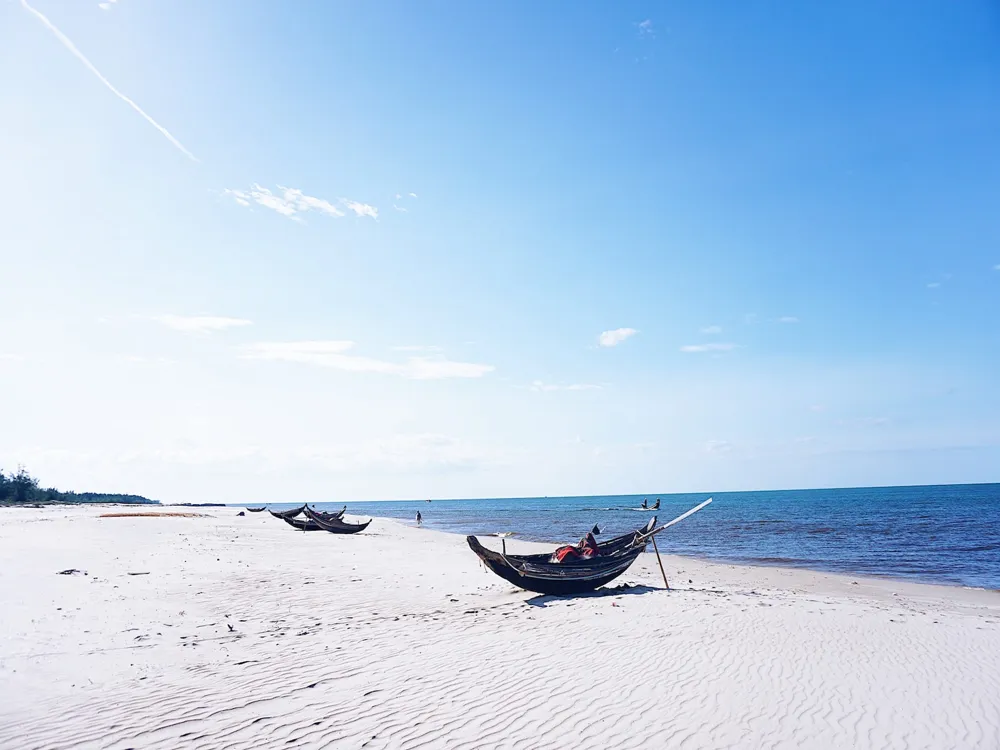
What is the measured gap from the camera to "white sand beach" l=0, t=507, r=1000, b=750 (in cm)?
620

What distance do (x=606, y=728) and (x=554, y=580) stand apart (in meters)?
7.91

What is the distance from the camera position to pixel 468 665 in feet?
27.3

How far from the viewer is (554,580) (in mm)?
14109

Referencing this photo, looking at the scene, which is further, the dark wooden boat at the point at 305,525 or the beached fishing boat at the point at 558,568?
the dark wooden boat at the point at 305,525

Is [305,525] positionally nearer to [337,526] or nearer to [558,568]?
[337,526]

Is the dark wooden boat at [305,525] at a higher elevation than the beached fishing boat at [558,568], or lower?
lower

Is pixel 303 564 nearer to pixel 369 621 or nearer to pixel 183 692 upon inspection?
pixel 369 621

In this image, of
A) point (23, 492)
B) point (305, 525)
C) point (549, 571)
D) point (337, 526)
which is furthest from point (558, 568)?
point (23, 492)

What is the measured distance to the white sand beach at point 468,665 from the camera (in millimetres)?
6199

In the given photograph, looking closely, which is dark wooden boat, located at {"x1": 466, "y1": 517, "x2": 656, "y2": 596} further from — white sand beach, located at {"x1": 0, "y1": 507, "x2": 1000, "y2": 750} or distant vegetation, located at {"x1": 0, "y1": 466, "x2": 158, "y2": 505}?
distant vegetation, located at {"x1": 0, "y1": 466, "x2": 158, "y2": 505}

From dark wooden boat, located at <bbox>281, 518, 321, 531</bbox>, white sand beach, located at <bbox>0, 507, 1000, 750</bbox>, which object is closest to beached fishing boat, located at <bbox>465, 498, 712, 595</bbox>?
white sand beach, located at <bbox>0, 507, 1000, 750</bbox>

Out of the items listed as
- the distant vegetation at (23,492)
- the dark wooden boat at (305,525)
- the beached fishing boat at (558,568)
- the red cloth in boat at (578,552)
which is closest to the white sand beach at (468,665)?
the beached fishing boat at (558,568)

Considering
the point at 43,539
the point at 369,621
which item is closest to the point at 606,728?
the point at 369,621

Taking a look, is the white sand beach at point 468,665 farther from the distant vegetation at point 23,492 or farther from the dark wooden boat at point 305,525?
the distant vegetation at point 23,492
